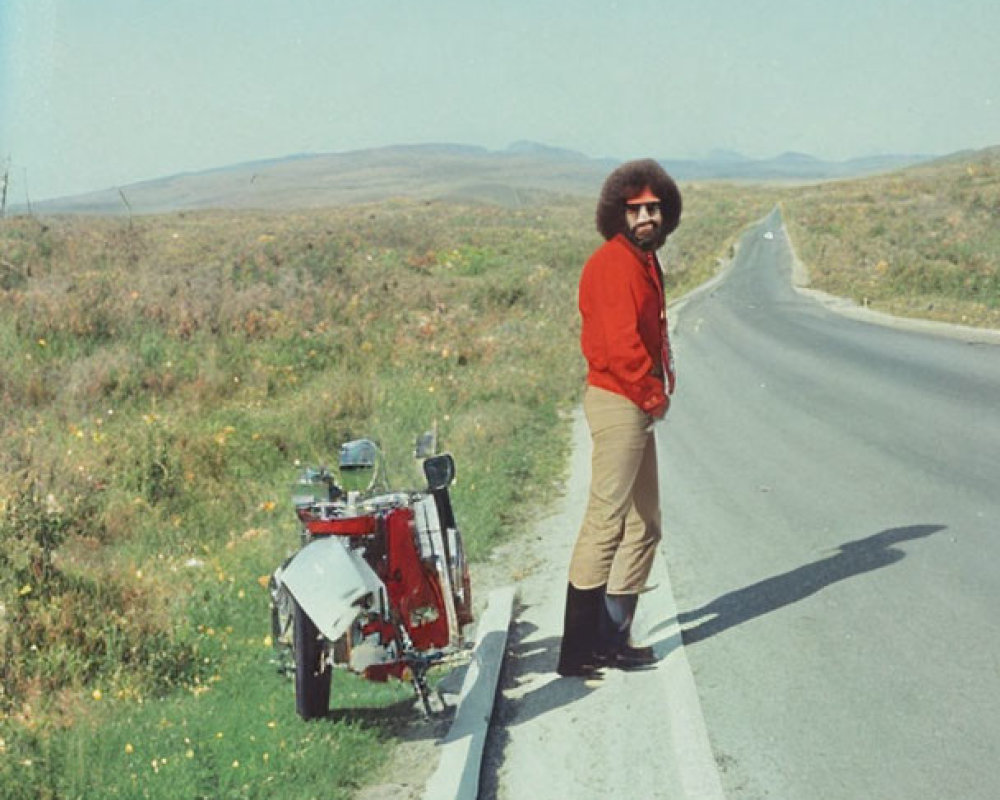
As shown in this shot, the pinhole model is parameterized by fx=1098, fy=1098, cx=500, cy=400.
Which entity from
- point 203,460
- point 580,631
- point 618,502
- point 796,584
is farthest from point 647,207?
point 203,460

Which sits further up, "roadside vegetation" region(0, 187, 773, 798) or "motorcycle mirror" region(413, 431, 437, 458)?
"motorcycle mirror" region(413, 431, 437, 458)

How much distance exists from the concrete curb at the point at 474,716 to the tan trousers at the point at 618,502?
1.92 feet

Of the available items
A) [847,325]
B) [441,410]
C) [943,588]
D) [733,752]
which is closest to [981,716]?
[733,752]

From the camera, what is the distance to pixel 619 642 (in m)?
4.94

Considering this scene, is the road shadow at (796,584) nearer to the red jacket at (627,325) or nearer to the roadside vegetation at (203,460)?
the red jacket at (627,325)

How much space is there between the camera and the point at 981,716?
4.20 metres

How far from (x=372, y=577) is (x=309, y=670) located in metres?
0.46

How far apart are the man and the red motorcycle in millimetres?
574

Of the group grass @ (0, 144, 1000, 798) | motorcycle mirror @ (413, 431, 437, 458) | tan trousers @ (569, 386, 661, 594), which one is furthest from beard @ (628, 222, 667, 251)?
grass @ (0, 144, 1000, 798)

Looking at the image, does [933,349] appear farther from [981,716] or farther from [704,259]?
[704,259]

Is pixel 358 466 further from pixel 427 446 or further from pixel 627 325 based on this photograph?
pixel 627 325

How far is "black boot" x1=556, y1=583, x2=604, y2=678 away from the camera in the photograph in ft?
15.7

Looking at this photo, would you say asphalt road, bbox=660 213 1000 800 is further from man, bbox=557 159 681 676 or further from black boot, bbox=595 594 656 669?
man, bbox=557 159 681 676

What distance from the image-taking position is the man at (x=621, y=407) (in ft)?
15.0
